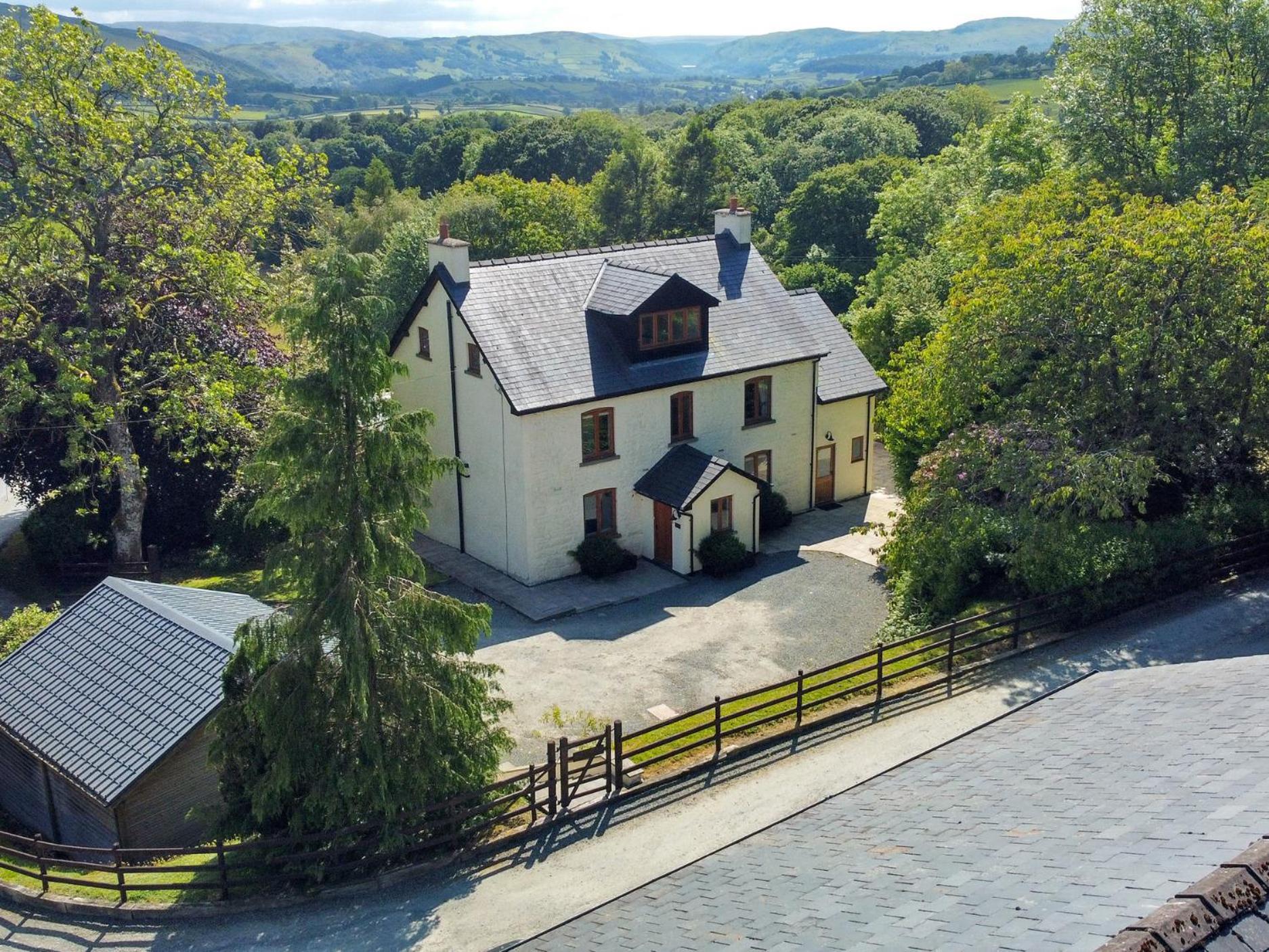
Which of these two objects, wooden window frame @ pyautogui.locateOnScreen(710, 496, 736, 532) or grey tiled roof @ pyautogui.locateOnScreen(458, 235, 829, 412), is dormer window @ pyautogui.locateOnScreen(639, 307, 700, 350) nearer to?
grey tiled roof @ pyautogui.locateOnScreen(458, 235, 829, 412)

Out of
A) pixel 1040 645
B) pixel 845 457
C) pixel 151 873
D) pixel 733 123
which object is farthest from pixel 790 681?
pixel 733 123

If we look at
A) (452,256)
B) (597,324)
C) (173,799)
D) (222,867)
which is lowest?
(173,799)

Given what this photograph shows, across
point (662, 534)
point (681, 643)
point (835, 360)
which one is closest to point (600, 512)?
point (662, 534)

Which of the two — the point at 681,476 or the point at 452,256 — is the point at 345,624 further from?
the point at 681,476

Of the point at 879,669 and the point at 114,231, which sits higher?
the point at 114,231

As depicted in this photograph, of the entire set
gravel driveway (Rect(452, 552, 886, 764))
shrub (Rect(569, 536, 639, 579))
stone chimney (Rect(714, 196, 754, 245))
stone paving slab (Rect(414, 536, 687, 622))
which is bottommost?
stone paving slab (Rect(414, 536, 687, 622))

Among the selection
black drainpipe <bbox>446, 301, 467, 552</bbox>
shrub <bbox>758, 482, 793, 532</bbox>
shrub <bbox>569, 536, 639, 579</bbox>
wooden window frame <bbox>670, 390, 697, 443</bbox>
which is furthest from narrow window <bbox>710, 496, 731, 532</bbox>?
black drainpipe <bbox>446, 301, 467, 552</bbox>
